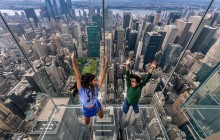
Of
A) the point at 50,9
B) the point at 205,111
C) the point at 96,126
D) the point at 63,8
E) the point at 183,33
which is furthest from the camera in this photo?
the point at 63,8

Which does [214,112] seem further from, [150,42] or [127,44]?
[127,44]

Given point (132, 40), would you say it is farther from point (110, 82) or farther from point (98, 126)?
point (98, 126)

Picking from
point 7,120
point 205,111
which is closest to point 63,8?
point 7,120

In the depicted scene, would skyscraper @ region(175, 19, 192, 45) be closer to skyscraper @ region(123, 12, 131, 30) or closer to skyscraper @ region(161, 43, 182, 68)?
skyscraper @ region(161, 43, 182, 68)

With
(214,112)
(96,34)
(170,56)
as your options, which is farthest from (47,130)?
(170,56)

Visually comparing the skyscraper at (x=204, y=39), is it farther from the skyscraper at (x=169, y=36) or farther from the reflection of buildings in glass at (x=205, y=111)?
the reflection of buildings in glass at (x=205, y=111)

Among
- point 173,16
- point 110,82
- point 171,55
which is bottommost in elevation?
point 110,82

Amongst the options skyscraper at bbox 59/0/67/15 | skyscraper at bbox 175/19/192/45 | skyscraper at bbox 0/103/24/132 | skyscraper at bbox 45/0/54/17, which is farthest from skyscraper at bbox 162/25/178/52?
skyscraper at bbox 45/0/54/17
